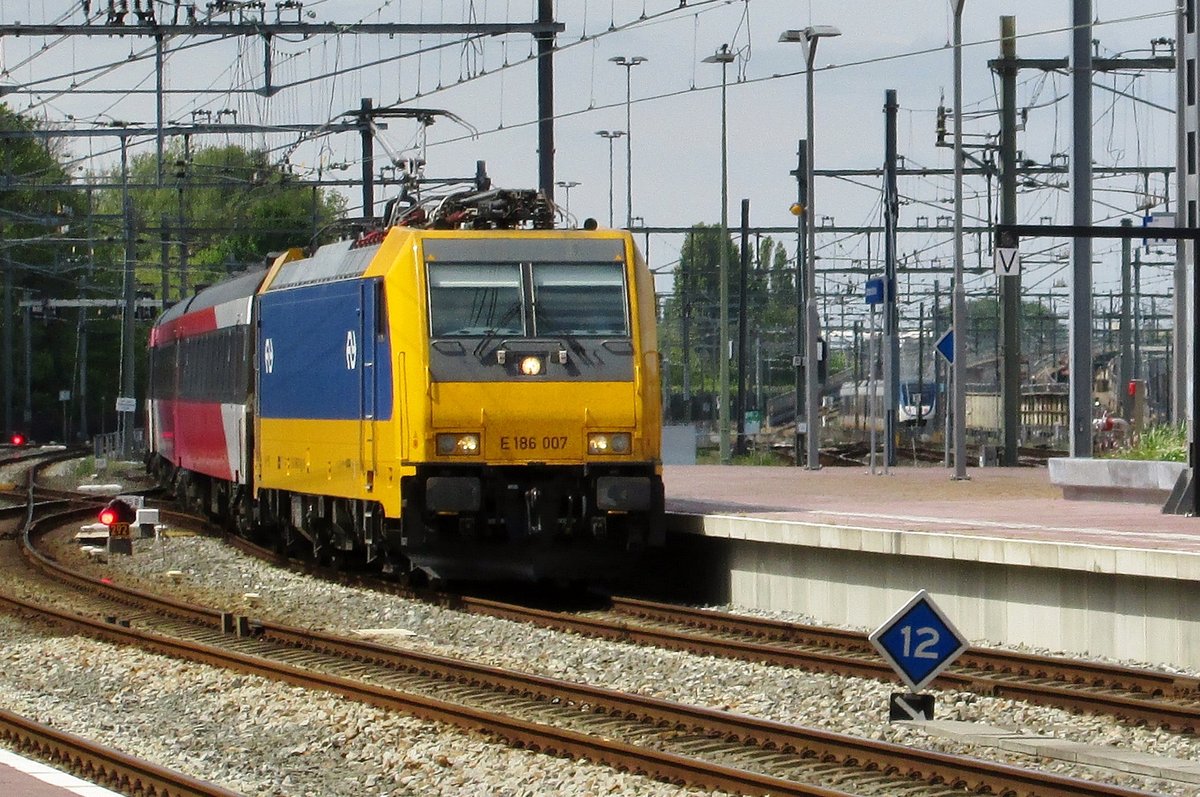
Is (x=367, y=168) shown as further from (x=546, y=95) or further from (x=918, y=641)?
(x=918, y=641)

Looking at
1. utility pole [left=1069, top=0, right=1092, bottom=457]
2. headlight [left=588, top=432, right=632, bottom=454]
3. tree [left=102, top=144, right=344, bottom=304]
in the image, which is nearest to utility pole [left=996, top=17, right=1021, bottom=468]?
utility pole [left=1069, top=0, right=1092, bottom=457]

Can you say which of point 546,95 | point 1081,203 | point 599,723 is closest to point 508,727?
point 599,723

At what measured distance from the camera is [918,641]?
1099 centimetres

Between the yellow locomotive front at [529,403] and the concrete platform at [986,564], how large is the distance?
1304mm

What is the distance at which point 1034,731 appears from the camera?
1141cm

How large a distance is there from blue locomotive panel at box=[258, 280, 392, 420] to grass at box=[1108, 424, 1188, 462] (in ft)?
28.9

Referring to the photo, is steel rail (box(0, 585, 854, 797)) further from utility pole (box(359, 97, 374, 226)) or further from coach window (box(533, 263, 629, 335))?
utility pole (box(359, 97, 374, 226))

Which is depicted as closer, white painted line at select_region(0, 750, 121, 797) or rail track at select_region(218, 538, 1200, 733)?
white painted line at select_region(0, 750, 121, 797)

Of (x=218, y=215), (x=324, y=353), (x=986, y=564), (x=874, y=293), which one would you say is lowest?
(x=986, y=564)

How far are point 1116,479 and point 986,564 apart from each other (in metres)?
6.53

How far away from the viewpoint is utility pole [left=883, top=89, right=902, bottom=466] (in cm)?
3048

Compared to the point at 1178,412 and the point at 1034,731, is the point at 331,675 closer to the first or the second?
the point at 1034,731

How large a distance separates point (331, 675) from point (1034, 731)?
14.7ft

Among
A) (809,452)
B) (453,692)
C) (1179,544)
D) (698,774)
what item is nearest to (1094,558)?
(1179,544)
